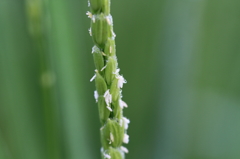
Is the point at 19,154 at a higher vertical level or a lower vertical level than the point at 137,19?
lower

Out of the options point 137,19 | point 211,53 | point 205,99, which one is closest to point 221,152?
point 205,99

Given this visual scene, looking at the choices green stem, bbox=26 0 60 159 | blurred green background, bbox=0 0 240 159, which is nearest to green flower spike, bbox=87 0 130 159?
green stem, bbox=26 0 60 159

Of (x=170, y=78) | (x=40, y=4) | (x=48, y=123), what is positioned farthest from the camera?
(x=170, y=78)

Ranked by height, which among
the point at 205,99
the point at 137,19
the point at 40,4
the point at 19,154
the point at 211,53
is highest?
the point at 40,4

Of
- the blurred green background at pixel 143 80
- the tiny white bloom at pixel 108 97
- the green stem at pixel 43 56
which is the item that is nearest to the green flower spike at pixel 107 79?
the tiny white bloom at pixel 108 97

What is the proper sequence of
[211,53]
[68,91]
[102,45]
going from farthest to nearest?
1. [211,53]
2. [68,91]
3. [102,45]

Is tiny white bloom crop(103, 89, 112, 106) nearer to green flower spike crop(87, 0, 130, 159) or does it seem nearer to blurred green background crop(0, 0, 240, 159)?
green flower spike crop(87, 0, 130, 159)

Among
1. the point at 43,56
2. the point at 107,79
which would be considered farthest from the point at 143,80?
the point at 107,79

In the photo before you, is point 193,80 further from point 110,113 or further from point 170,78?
point 110,113
